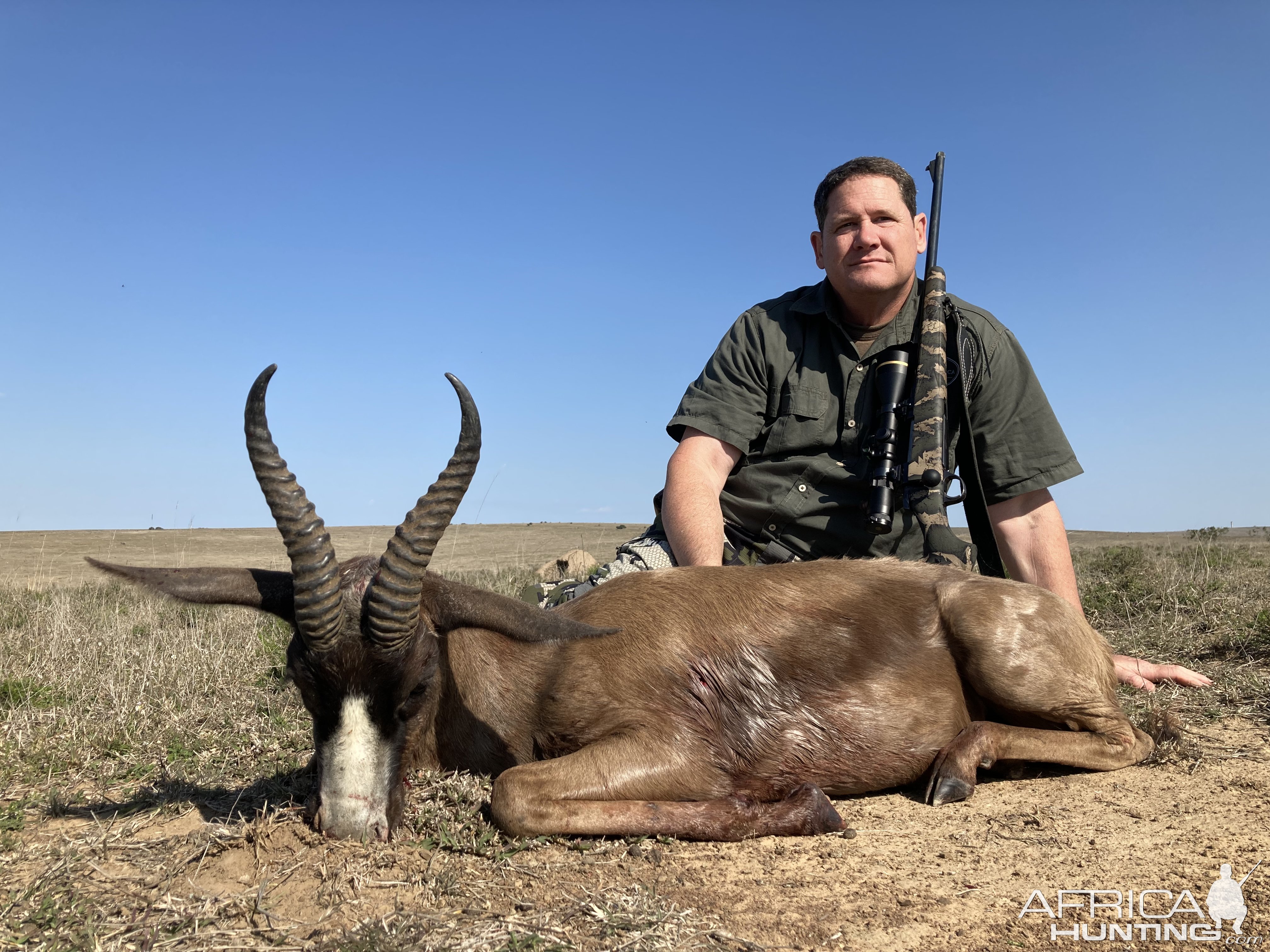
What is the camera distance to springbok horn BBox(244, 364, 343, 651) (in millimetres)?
→ 3707

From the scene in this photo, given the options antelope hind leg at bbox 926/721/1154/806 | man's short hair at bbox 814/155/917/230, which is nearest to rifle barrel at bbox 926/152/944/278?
man's short hair at bbox 814/155/917/230

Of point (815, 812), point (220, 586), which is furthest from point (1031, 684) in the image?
point (220, 586)

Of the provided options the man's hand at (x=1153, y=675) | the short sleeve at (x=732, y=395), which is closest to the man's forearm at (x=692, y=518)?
the short sleeve at (x=732, y=395)

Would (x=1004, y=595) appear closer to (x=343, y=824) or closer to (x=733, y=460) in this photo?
(x=733, y=460)

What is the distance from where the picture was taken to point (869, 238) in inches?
264

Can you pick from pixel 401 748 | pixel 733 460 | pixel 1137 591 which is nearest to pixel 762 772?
pixel 401 748

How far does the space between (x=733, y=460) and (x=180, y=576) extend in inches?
160

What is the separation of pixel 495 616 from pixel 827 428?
367cm

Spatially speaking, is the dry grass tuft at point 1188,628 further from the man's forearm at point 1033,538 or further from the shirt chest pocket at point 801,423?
the shirt chest pocket at point 801,423

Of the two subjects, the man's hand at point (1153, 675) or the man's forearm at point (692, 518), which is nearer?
the man's forearm at point (692, 518)

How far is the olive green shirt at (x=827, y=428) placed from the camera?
6.87 metres

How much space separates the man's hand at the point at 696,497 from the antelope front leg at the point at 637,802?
1976mm

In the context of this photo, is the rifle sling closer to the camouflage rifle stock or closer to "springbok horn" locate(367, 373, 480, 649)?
the camouflage rifle stock

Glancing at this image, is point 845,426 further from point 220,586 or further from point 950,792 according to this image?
point 220,586
